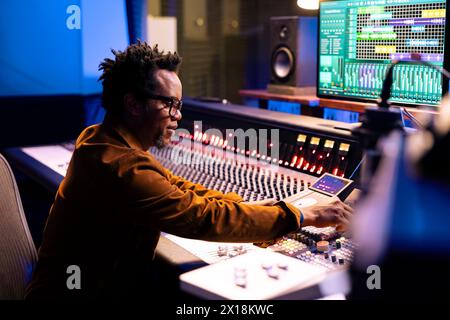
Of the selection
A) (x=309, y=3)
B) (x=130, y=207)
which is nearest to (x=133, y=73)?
(x=130, y=207)

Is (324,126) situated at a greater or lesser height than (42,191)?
greater

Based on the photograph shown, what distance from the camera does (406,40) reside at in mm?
2119

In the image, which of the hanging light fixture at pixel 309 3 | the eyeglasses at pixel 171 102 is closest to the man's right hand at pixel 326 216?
the eyeglasses at pixel 171 102

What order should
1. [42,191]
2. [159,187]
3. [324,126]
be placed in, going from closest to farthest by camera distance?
[159,187] → [324,126] → [42,191]

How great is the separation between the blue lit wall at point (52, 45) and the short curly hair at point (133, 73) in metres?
1.70

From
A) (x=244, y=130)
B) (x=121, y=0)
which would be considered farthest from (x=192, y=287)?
(x=121, y=0)

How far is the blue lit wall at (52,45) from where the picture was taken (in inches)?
121

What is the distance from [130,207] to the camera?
4.58 feet

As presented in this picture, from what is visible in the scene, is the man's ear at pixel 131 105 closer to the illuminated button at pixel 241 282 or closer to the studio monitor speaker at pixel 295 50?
the illuminated button at pixel 241 282

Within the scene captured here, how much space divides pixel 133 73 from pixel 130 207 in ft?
1.31

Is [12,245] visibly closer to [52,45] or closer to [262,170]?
[262,170]

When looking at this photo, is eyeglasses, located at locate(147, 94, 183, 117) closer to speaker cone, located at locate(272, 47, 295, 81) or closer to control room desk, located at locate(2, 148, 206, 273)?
control room desk, located at locate(2, 148, 206, 273)

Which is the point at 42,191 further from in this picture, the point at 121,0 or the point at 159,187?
the point at 159,187

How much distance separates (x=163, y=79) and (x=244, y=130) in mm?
747
